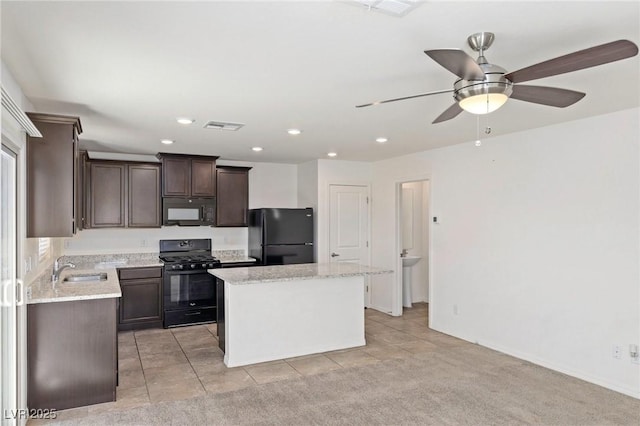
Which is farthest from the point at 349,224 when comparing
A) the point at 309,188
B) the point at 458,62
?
the point at 458,62

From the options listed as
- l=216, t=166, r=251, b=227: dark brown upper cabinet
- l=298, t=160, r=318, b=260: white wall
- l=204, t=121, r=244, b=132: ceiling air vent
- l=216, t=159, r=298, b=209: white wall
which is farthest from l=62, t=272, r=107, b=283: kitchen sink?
l=298, t=160, r=318, b=260: white wall

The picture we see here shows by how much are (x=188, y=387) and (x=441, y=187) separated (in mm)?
3784

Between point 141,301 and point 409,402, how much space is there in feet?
12.7

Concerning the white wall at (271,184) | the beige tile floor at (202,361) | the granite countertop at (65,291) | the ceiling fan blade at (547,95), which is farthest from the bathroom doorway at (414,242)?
the ceiling fan blade at (547,95)

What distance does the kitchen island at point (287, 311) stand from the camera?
4.38 m

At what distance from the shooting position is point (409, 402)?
3.48 meters

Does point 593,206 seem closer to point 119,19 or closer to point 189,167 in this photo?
point 119,19

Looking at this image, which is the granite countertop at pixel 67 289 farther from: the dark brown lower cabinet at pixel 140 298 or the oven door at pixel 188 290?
the oven door at pixel 188 290

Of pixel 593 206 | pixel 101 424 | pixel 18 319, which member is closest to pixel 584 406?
pixel 593 206

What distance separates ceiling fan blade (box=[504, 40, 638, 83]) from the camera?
5.54 feet

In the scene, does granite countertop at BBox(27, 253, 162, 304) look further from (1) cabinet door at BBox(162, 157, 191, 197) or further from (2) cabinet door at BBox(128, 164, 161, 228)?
(1) cabinet door at BBox(162, 157, 191, 197)

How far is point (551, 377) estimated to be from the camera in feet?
13.1

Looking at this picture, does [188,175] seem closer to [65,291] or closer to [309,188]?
[309,188]

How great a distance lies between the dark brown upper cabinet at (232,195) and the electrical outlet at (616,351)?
487 centimetres
